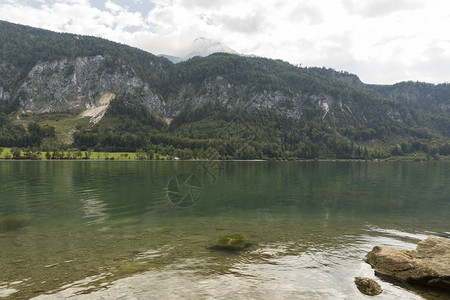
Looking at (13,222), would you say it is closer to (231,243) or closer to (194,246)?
(194,246)

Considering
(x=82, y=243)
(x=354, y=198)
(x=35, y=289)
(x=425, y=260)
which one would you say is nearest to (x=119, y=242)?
(x=82, y=243)

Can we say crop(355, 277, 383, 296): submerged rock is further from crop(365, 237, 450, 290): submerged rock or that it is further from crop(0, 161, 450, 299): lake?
crop(365, 237, 450, 290): submerged rock

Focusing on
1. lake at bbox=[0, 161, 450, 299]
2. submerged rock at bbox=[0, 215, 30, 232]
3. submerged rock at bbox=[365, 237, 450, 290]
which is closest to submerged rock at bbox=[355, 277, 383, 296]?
lake at bbox=[0, 161, 450, 299]

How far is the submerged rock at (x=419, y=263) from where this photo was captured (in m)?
13.9

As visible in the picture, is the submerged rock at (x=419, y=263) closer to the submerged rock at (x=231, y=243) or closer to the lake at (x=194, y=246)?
the lake at (x=194, y=246)

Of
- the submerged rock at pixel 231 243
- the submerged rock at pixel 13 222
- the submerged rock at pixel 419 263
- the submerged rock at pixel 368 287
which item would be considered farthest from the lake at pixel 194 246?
the submerged rock at pixel 419 263

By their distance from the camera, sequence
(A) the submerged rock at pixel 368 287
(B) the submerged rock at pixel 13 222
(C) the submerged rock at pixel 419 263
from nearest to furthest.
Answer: (A) the submerged rock at pixel 368 287
(C) the submerged rock at pixel 419 263
(B) the submerged rock at pixel 13 222

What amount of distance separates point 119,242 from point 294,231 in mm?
16073

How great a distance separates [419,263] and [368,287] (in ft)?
12.5

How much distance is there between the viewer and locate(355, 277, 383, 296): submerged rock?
43.7 ft

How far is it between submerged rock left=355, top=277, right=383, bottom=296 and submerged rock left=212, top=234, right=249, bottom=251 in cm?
865

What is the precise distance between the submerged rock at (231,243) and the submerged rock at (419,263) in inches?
342

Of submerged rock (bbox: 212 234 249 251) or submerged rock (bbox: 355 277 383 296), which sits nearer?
submerged rock (bbox: 355 277 383 296)

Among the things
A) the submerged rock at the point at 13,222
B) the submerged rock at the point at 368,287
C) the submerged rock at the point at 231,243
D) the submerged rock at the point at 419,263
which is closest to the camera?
the submerged rock at the point at 368,287
